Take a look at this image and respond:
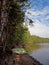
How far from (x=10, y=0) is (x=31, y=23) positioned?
3.37 metres

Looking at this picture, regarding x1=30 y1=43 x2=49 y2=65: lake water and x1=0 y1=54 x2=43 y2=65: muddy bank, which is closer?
x1=0 y1=54 x2=43 y2=65: muddy bank

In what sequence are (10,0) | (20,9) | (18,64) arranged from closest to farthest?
(10,0) < (18,64) < (20,9)

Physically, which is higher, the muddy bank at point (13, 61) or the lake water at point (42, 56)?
the muddy bank at point (13, 61)

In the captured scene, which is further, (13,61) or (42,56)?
(42,56)

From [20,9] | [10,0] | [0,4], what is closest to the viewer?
[0,4]

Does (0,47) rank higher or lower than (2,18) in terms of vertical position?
lower

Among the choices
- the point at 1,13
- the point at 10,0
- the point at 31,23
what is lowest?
the point at 31,23

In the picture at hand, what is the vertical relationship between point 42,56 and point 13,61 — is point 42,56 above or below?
below

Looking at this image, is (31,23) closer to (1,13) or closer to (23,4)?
(23,4)

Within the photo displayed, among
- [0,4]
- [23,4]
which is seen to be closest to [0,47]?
[23,4]

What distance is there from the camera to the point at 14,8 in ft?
51.3

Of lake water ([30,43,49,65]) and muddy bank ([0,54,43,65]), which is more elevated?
muddy bank ([0,54,43,65])

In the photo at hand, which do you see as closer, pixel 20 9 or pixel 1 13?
pixel 1 13

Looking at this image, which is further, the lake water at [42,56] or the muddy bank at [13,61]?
the lake water at [42,56]
